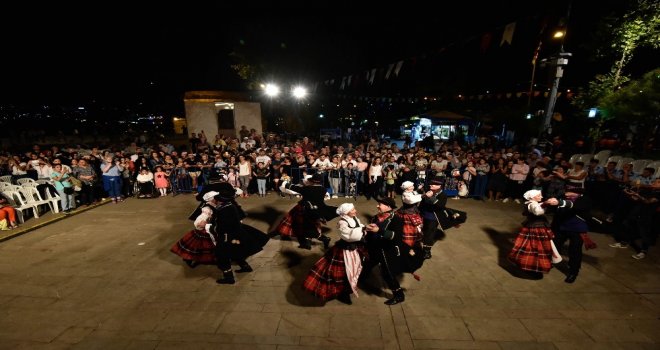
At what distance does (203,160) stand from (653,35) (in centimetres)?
1536

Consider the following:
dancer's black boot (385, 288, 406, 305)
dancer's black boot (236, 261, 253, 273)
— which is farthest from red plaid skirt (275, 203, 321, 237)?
dancer's black boot (385, 288, 406, 305)

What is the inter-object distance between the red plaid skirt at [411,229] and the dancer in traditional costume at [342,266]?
3.05 ft

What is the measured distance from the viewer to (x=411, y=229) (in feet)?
17.0

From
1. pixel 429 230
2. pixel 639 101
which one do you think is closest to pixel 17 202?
pixel 429 230

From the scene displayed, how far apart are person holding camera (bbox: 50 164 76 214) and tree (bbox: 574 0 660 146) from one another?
1727 centimetres

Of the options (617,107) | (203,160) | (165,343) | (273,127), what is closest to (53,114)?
(273,127)

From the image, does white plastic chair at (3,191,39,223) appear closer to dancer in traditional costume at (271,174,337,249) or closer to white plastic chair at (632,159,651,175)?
dancer in traditional costume at (271,174,337,249)

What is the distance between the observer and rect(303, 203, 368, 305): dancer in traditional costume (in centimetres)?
439

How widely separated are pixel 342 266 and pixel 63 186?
9.55 m

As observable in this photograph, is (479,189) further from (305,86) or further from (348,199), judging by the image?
(305,86)

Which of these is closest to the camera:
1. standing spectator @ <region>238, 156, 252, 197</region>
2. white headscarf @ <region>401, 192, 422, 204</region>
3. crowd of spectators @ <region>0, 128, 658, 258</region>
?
white headscarf @ <region>401, 192, 422, 204</region>

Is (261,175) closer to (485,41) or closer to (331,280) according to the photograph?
(331,280)

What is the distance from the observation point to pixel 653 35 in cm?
963

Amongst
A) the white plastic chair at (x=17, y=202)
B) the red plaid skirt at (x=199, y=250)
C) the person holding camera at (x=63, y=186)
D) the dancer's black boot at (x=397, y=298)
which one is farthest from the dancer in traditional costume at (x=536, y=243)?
the white plastic chair at (x=17, y=202)
